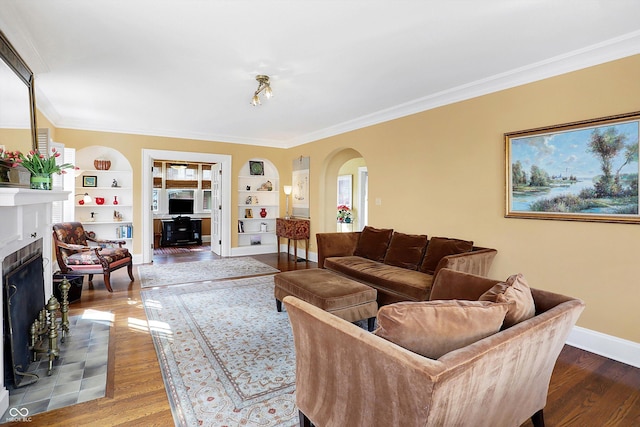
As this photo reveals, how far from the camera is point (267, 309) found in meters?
3.65

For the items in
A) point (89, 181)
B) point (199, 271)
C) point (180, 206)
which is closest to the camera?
point (199, 271)

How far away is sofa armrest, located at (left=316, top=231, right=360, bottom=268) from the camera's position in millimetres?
4359

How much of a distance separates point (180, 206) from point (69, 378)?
743cm

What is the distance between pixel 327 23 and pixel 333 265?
2712 mm

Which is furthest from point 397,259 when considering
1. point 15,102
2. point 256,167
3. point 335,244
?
point 256,167

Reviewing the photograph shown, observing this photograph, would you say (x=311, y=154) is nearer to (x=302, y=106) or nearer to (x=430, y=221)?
(x=302, y=106)

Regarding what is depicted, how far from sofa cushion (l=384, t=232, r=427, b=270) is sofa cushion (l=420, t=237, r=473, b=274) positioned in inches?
4.7

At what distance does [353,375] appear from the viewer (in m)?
1.29

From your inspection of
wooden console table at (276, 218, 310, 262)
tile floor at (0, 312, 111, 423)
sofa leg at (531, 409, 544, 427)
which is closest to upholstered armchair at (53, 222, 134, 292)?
tile floor at (0, 312, 111, 423)

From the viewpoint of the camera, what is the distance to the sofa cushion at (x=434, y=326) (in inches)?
48.3

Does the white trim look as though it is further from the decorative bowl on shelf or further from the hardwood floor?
the hardwood floor

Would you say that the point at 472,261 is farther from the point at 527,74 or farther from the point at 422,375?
the point at 422,375

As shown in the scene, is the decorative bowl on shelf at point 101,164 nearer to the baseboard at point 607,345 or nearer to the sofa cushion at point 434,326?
the sofa cushion at point 434,326

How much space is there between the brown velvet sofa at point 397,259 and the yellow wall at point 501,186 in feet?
1.10
